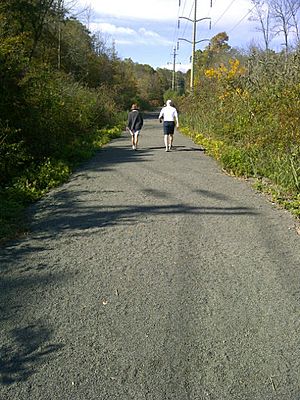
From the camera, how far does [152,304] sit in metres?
3.37

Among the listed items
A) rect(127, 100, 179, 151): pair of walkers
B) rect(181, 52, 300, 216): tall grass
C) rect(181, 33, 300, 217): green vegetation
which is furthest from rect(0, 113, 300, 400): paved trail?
rect(127, 100, 179, 151): pair of walkers

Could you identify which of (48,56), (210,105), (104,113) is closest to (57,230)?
(210,105)

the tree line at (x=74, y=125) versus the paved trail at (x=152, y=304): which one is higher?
the tree line at (x=74, y=125)

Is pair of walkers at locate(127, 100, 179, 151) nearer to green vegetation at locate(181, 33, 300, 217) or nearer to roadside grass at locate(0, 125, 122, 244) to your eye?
green vegetation at locate(181, 33, 300, 217)

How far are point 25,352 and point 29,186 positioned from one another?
16.6 ft

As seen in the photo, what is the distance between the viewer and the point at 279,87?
9500 mm

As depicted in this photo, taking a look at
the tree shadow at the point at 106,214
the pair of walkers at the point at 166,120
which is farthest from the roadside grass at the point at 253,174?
the pair of walkers at the point at 166,120

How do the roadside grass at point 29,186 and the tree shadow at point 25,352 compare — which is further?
the roadside grass at point 29,186

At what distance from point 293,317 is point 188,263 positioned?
1.35 meters

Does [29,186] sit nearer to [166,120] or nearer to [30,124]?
[30,124]

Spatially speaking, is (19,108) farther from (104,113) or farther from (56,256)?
(104,113)

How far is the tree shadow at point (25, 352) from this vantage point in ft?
8.28

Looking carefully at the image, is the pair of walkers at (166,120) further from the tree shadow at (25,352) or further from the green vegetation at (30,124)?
the tree shadow at (25,352)

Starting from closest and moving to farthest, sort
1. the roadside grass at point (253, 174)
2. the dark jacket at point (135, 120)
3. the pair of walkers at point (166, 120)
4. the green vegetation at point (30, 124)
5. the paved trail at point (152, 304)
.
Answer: the paved trail at point (152, 304) → the roadside grass at point (253, 174) → the green vegetation at point (30, 124) → the pair of walkers at point (166, 120) → the dark jacket at point (135, 120)
